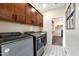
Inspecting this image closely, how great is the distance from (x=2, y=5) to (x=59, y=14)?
475 cm

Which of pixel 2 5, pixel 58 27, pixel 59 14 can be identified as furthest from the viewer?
pixel 58 27

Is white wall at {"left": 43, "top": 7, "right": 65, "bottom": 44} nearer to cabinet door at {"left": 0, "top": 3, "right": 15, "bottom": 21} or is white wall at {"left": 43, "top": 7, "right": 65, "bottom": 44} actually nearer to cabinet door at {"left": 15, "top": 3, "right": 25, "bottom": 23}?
cabinet door at {"left": 15, "top": 3, "right": 25, "bottom": 23}

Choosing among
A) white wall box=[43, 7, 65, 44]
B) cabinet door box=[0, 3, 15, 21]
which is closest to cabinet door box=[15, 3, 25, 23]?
cabinet door box=[0, 3, 15, 21]

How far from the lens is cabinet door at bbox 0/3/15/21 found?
64.0 inches

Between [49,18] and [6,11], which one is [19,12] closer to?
[6,11]

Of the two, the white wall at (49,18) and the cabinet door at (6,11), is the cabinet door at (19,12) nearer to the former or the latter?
the cabinet door at (6,11)

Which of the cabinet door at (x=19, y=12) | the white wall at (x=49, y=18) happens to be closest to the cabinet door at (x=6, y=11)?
the cabinet door at (x=19, y=12)

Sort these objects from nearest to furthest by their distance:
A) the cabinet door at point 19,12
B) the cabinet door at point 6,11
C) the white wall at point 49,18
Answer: the cabinet door at point 6,11 → the cabinet door at point 19,12 → the white wall at point 49,18

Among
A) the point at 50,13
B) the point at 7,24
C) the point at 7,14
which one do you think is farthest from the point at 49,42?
the point at 7,14

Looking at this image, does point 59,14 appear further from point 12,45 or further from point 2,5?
point 12,45

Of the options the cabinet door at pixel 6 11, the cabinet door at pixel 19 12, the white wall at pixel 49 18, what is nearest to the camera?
the cabinet door at pixel 6 11

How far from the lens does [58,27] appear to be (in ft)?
38.0

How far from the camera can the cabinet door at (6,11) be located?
1.63 metres

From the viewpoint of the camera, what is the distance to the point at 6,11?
68.2 inches
